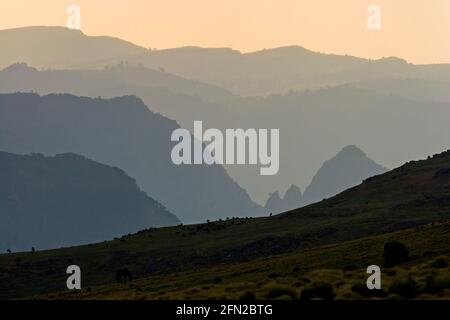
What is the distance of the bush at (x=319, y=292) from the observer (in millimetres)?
39344

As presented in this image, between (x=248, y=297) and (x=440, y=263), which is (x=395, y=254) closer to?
(x=440, y=263)

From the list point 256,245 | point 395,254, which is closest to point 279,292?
point 395,254

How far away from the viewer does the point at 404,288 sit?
39.5 metres

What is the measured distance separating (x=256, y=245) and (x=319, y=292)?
61782 millimetres

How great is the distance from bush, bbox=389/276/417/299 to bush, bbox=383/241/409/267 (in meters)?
19.9

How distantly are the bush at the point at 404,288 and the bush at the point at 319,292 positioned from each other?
2.78 meters

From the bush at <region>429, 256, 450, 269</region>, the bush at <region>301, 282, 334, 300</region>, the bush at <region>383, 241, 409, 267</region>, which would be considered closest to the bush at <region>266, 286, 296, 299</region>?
the bush at <region>301, 282, 334, 300</region>

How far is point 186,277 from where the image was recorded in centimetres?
7412

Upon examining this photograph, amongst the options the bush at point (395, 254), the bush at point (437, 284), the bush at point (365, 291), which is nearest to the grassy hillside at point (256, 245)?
the bush at point (395, 254)

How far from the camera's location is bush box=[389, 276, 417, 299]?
39.2 metres

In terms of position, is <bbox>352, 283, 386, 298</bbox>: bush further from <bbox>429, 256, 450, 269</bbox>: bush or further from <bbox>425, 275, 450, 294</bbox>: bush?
<bbox>429, 256, 450, 269</bbox>: bush
